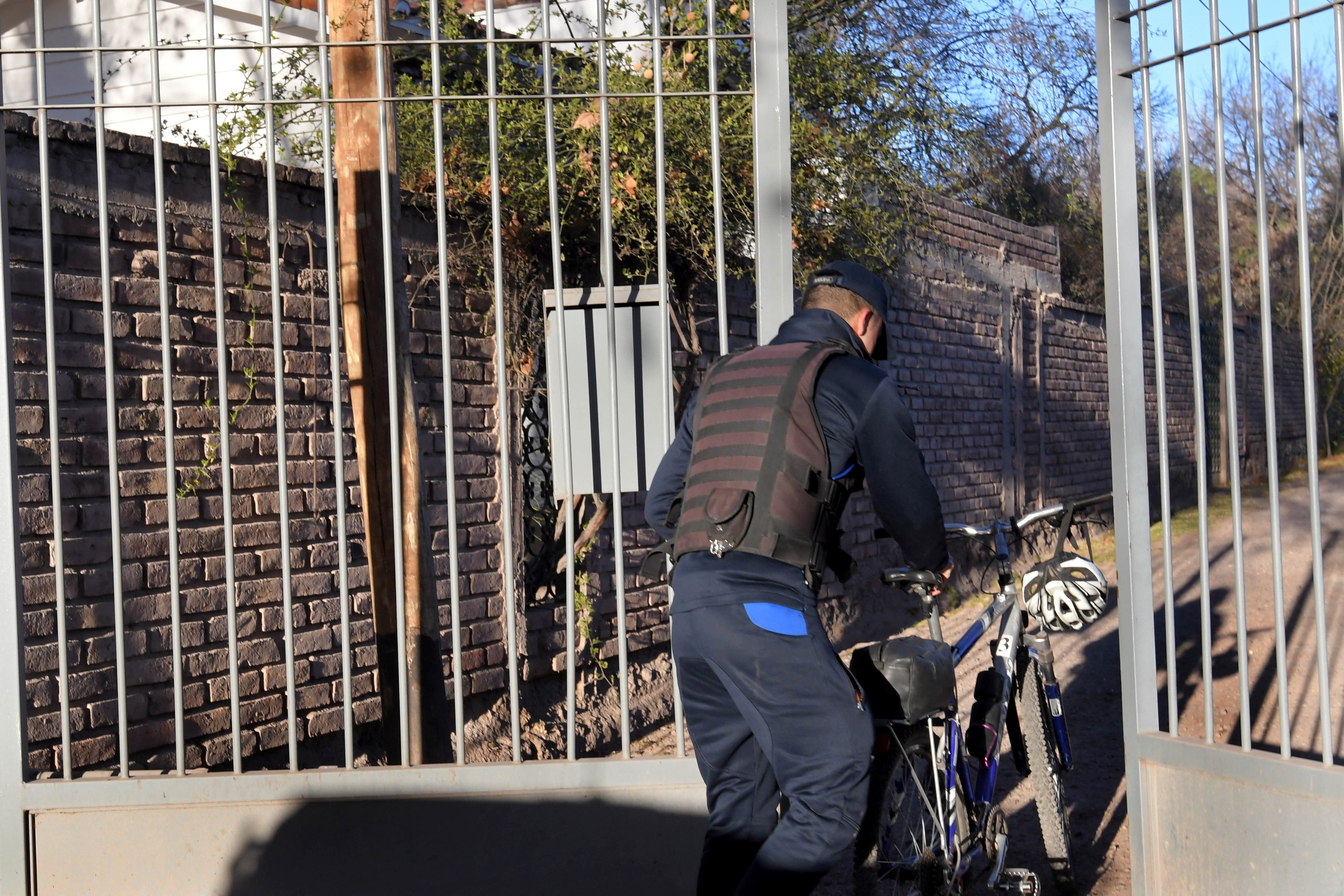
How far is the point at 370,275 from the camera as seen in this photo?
4.01m

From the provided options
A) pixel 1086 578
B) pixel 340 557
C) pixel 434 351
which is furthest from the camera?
pixel 434 351

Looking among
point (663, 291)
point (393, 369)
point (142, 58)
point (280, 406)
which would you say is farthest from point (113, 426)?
point (142, 58)

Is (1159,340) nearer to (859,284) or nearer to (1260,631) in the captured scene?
(859,284)

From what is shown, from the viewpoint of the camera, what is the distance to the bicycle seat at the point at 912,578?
2.97 metres

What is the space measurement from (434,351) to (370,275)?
4.26 ft

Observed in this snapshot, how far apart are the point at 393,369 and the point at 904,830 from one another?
1.85m

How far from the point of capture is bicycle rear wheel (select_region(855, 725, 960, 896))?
9.70 feet

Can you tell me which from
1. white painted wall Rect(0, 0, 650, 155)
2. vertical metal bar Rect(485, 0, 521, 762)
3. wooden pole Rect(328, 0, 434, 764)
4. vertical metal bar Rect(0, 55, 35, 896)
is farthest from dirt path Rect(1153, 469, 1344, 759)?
white painted wall Rect(0, 0, 650, 155)

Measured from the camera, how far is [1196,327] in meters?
3.03

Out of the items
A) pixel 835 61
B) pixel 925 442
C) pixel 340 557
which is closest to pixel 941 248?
pixel 925 442

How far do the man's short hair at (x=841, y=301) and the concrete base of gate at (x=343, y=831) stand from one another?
1332 mm

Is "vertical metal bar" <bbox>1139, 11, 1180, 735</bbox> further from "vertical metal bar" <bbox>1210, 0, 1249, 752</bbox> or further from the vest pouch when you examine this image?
the vest pouch

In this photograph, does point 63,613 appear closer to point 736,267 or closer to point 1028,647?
point 1028,647

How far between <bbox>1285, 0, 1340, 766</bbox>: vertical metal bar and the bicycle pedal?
818 millimetres
